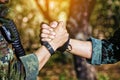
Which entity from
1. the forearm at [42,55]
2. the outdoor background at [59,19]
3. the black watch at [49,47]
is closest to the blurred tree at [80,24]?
→ the outdoor background at [59,19]

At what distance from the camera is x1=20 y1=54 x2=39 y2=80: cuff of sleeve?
14.6 feet

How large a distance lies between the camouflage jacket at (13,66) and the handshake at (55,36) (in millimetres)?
368

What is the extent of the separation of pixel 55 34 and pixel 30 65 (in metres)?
0.69

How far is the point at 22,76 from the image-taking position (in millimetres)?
4430

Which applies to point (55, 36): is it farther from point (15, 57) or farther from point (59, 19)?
point (59, 19)

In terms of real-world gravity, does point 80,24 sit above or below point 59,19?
above

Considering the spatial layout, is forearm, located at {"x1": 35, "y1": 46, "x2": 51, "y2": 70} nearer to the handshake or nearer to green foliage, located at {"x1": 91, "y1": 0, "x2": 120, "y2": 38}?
the handshake

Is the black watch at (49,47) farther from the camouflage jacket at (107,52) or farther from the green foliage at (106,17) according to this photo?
the green foliage at (106,17)

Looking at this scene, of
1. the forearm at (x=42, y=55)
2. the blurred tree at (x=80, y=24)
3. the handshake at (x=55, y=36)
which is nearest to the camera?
the forearm at (x=42, y=55)

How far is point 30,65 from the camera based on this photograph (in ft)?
14.8

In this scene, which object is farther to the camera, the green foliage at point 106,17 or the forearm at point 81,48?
the green foliage at point 106,17

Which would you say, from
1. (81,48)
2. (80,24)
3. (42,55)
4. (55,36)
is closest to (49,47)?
(42,55)

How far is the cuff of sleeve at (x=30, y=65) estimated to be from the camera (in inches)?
176

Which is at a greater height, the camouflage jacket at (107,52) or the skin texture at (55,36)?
the skin texture at (55,36)
